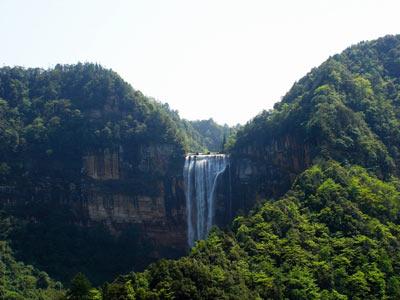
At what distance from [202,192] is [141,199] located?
640 cm

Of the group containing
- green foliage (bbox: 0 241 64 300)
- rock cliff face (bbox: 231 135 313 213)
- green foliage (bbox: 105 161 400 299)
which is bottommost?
green foliage (bbox: 0 241 64 300)

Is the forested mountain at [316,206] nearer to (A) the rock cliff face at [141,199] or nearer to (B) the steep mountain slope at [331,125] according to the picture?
(B) the steep mountain slope at [331,125]

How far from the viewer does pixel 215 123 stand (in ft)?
343

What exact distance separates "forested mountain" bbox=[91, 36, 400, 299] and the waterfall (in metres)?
2.50

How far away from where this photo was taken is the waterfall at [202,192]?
5734 centimetres

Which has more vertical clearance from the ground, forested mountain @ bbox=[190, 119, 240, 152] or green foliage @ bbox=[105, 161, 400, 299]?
forested mountain @ bbox=[190, 119, 240, 152]

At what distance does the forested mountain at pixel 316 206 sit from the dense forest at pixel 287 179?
8cm

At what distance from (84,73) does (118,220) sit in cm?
1893

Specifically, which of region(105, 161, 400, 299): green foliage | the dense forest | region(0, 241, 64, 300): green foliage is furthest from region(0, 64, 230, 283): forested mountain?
region(105, 161, 400, 299): green foliage

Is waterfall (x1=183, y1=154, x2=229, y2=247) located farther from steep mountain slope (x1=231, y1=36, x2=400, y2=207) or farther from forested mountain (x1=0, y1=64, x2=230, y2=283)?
steep mountain slope (x1=231, y1=36, x2=400, y2=207)

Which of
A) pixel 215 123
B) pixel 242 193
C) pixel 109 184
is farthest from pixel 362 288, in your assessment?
pixel 215 123

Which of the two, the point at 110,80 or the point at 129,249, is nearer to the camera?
the point at 129,249

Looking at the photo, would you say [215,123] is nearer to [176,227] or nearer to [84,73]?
[84,73]

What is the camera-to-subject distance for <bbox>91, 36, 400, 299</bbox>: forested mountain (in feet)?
94.1
